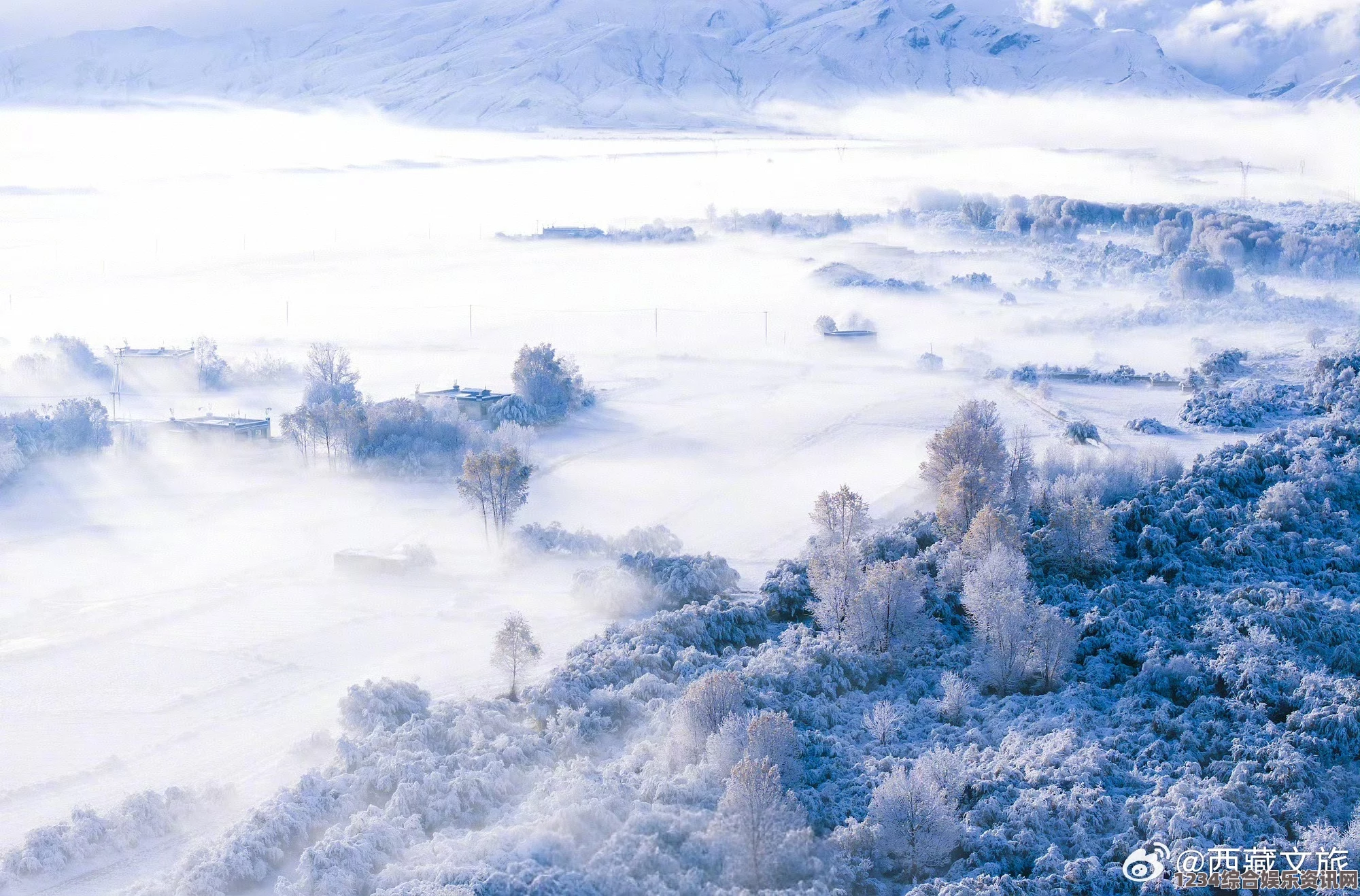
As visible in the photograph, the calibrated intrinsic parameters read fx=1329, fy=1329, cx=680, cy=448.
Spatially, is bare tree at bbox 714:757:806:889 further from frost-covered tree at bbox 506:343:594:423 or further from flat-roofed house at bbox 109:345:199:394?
flat-roofed house at bbox 109:345:199:394

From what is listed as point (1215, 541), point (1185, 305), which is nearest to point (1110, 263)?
point (1185, 305)

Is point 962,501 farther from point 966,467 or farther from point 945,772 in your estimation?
point 945,772

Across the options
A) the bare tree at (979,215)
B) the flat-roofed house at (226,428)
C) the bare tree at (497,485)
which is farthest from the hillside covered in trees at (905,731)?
the bare tree at (979,215)

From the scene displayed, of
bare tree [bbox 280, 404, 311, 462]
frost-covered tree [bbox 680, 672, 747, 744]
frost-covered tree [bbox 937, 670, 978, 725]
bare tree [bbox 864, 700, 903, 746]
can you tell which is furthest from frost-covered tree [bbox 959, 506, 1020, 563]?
bare tree [bbox 280, 404, 311, 462]

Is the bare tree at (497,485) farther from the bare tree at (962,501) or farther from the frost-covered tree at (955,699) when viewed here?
the frost-covered tree at (955,699)

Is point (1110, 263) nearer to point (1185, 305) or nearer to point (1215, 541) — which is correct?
point (1185, 305)

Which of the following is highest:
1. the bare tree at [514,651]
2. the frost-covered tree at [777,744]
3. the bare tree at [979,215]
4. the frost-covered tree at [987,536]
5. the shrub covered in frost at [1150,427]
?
the bare tree at [979,215]
